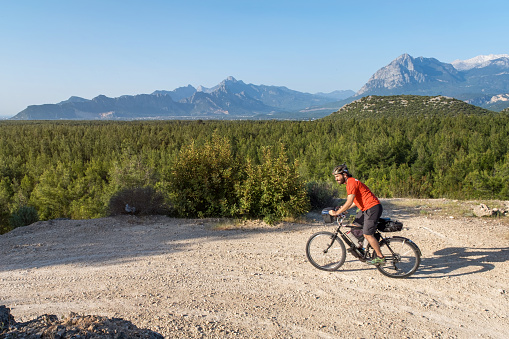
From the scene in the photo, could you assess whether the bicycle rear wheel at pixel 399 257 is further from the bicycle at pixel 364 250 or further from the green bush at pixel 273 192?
the green bush at pixel 273 192

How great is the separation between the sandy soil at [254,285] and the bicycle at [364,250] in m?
0.22

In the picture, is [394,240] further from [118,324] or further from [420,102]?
[420,102]

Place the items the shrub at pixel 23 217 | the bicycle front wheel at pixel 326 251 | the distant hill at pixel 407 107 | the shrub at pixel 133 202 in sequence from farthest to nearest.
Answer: the distant hill at pixel 407 107
the shrub at pixel 23 217
the shrub at pixel 133 202
the bicycle front wheel at pixel 326 251

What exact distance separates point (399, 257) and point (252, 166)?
6851 mm

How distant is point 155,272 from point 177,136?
6473 centimetres

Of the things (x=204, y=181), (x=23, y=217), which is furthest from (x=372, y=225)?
(x=23, y=217)

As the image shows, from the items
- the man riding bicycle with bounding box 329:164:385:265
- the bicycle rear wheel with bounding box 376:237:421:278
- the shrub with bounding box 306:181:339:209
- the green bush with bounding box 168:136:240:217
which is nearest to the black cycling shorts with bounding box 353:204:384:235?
the man riding bicycle with bounding box 329:164:385:265

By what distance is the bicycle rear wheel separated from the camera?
6070 millimetres

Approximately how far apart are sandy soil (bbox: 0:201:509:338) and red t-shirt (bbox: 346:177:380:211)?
4.41ft

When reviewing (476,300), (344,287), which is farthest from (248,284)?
(476,300)

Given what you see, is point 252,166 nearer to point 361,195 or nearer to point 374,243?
point 361,195

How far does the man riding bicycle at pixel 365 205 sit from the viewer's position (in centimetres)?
599

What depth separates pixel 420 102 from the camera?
344ft

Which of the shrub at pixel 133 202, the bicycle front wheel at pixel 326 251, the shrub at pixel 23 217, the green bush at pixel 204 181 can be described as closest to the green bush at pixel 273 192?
the green bush at pixel 204 181
